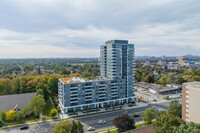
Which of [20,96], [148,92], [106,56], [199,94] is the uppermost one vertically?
[106,56]

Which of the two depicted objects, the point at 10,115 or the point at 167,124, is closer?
the point at 167,124

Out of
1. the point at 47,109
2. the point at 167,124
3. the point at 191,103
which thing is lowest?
the point at 47,109

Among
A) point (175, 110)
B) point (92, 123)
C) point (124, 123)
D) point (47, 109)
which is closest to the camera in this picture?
point (124, 123)

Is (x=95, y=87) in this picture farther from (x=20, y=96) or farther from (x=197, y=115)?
(x=197, y=115)

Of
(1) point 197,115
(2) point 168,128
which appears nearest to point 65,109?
(2) point 168,128

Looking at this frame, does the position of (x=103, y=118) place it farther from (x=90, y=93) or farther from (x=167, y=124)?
(x=167, y=124)

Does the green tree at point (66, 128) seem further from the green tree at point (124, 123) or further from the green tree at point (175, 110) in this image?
the green tree at point (175, 110)

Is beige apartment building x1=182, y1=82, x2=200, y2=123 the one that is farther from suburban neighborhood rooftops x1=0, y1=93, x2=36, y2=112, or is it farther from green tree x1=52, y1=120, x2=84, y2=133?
suburban neighborhood rooftops x1=0, y1=93, x2=36, y2=112

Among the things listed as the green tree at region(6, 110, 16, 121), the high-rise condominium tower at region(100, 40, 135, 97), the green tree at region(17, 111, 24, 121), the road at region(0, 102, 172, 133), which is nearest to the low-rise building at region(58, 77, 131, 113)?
the high-rise condominium tower at region(100, 40, 135, 97)

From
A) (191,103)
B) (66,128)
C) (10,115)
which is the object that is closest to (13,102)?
(10,115)
